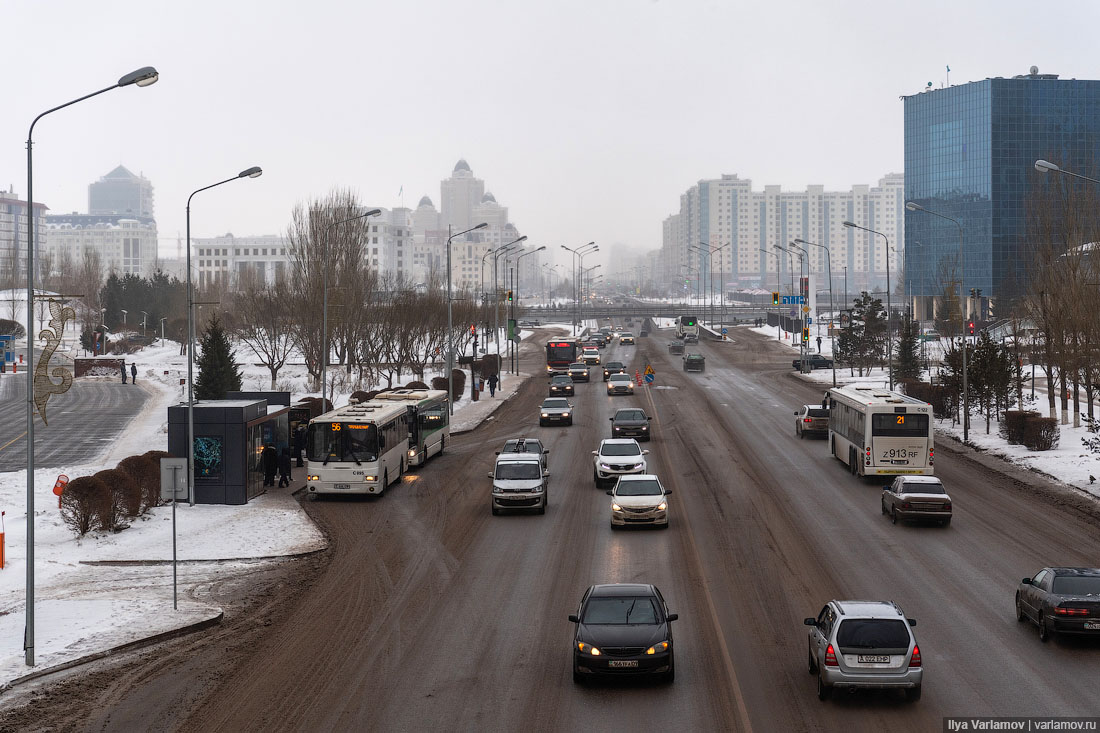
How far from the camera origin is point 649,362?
94.0 m

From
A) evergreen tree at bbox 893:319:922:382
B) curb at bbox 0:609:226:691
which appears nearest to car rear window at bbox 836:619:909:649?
curb at bbox 0:609:226:691

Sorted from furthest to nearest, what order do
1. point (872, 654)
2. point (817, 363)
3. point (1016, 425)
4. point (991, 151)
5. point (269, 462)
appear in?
1. point (991, 151)
2. point (817, 363)
3. point (1016, 425)
4. point (269, 462)
5. point (872, 654)

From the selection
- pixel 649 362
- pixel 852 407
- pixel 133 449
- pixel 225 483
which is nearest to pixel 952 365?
pixel 852 407

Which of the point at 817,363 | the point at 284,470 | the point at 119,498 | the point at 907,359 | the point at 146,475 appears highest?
the point at 907,359

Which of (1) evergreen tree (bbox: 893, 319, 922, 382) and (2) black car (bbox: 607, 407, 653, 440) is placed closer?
(2) black car (bbox: 607, 407, 653, 440)

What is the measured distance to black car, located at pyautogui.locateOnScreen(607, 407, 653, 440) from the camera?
44.9 meters

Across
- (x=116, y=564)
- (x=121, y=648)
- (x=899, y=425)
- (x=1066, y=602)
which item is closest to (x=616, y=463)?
(x=899, y=425)

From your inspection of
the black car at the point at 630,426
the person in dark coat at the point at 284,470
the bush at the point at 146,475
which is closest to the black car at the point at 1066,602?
the bush at the point at 146,475

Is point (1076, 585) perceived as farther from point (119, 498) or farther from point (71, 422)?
point (71, 422)

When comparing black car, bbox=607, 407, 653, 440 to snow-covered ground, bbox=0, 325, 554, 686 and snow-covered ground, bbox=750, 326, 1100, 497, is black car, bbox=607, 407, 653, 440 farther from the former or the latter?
snow-covered ground, bbox=0, 325, 554, 686

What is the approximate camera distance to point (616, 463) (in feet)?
111

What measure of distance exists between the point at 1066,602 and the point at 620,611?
7200 millimetres

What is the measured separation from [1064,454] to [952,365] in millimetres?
11389

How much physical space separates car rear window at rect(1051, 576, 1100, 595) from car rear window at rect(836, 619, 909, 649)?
14.6ft
